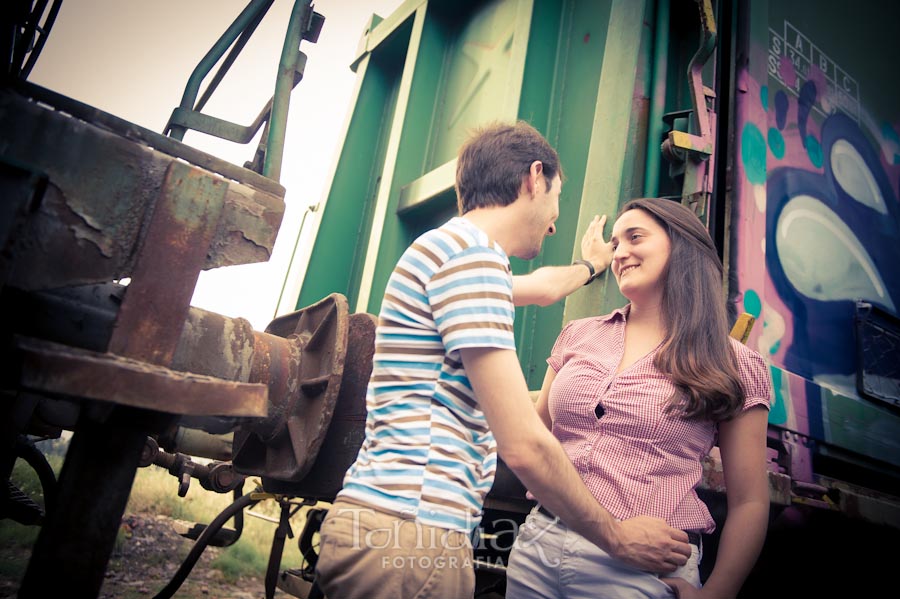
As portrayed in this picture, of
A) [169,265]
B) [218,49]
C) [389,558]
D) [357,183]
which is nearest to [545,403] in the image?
[389,558]

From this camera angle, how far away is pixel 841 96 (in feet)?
8.86

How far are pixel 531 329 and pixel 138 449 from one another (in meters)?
1.50

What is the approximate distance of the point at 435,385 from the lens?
38.4 inches

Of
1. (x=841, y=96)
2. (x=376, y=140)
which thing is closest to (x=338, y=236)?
(x=376, y=140)

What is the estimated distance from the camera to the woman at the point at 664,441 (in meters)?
→ 1.11

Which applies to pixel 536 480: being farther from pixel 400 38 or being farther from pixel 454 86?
pixel 400 38

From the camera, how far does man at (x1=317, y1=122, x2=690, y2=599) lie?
866 mm

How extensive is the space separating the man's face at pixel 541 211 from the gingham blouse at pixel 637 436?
34cm

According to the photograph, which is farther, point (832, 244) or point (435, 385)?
point (832, 244)

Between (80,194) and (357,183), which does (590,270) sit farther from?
(357,183)

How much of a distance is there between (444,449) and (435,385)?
12 centimetres

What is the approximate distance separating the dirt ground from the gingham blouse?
3318mm

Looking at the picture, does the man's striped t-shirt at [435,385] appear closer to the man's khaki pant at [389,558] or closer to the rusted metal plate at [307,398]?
the man's khaki pant at [389,558]

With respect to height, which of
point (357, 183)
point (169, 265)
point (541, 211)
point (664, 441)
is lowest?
point (664, 441)
